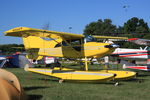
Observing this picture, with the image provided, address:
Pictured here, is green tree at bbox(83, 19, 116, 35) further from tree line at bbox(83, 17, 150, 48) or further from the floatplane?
the floatplane

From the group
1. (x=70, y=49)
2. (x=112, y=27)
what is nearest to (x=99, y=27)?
(x=112, y=27)

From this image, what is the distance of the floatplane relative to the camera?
1154 cm

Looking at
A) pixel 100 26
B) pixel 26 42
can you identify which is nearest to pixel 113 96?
pixel 26 42

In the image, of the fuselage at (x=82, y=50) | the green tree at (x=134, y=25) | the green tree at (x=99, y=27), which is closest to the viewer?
the fuselage at (x=82, y=50)

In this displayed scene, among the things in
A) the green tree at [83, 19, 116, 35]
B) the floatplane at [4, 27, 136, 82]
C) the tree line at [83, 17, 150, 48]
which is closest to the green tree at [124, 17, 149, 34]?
the tree line at [83, 17, 150, 48]

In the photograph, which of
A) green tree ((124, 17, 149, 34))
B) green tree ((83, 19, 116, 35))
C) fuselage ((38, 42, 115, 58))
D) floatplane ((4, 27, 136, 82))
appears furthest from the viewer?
green tree ((83, 19, 116, 35))

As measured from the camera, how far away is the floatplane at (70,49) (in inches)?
454

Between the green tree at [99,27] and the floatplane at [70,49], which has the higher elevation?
the green tree at [99,27]

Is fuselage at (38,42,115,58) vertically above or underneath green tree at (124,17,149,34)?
underneath

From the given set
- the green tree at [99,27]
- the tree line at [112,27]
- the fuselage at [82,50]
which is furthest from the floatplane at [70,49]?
the green tree at [99,27]

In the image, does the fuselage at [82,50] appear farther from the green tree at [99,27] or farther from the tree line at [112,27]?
the green tree at [99,27]

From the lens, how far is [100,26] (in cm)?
7738

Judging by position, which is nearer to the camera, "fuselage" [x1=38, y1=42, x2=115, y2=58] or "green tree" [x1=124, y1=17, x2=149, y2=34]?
"fuselage" [x1=38, y1=42, x2=115, y2=58]

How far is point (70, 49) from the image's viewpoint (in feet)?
45.4
